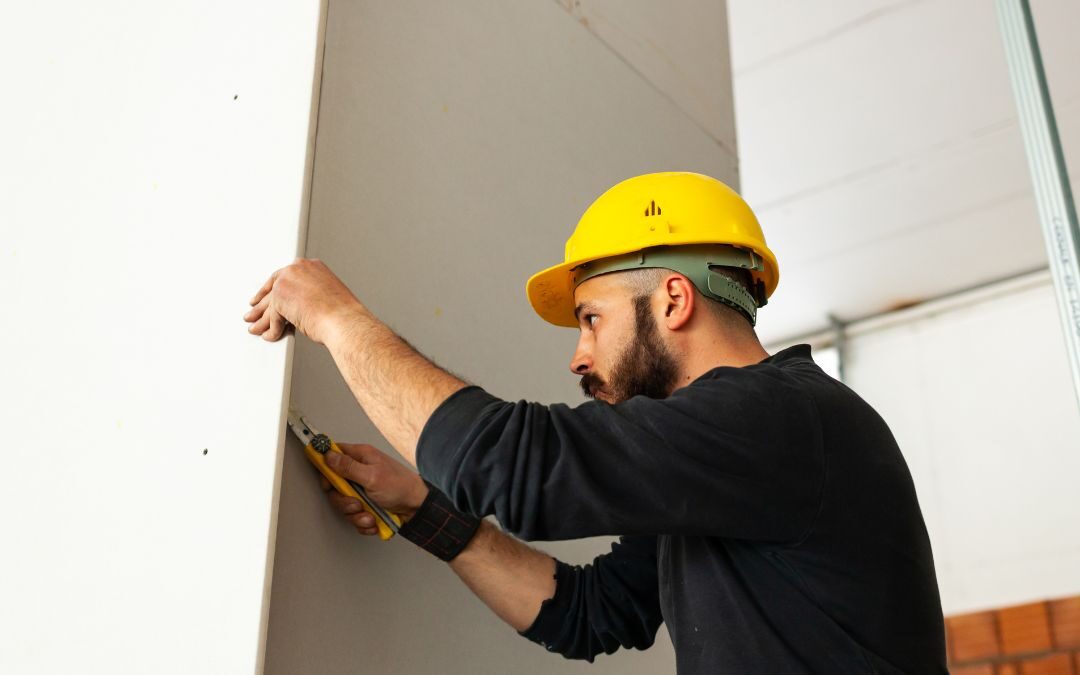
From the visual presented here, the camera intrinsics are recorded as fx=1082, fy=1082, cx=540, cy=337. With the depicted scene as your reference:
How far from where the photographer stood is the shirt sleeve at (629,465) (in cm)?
121

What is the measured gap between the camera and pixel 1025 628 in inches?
209

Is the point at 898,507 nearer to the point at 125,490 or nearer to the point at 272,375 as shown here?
the point at 272,375

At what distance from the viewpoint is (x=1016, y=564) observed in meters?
5.79

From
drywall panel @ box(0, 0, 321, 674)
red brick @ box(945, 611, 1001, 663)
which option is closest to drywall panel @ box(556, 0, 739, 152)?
drywall panel @ box(0, 0, 321, 674)

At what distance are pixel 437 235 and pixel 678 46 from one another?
4.29 ft

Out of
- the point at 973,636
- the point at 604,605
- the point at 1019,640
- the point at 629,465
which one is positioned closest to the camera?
the point at 629,465

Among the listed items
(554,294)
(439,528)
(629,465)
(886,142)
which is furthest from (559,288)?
(886,142)

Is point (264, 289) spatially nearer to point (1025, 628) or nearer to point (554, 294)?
point (554, 294)

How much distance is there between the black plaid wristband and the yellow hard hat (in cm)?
38

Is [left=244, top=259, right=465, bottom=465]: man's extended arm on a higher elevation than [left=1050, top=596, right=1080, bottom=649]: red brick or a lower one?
lower

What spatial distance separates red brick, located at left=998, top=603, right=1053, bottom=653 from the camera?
518 cm

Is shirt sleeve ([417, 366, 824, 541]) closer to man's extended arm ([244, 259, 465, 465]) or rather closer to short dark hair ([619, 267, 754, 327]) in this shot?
man's extended arm ([244, 259, 465, 465])

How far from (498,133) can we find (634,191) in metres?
0.49

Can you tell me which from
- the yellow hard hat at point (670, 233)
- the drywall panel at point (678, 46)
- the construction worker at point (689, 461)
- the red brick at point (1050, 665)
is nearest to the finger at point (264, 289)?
the construction worker at point (689, 461)
